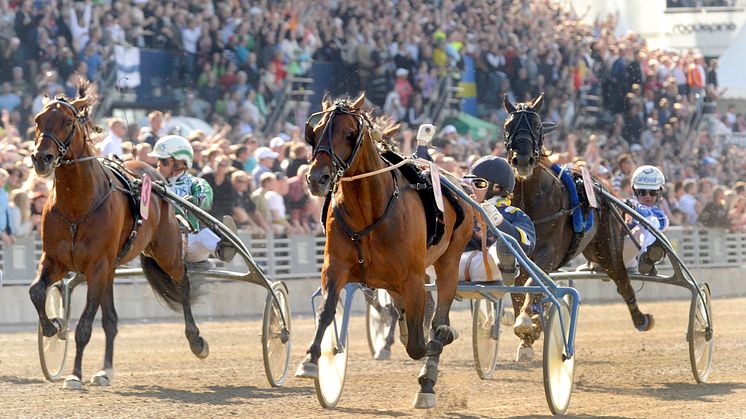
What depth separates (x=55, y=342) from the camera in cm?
998

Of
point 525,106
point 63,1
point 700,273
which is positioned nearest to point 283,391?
point 525,106

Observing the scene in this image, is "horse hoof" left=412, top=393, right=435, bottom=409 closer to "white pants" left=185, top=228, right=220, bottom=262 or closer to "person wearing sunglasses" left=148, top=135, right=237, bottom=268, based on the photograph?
"person wearing sunglasses" left=148, top=135, right=237, bottom=268

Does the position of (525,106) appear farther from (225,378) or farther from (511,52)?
(511,52)

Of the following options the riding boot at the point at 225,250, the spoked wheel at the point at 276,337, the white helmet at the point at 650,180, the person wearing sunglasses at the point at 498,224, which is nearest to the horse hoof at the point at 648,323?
the white helmet at the point at 650,180

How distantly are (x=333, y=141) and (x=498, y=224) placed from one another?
1930mm

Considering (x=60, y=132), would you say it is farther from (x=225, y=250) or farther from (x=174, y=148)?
(x=225, y=250)

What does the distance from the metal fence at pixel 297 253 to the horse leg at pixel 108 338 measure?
449cm

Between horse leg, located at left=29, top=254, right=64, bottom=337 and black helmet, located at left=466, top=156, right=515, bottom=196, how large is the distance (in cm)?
269

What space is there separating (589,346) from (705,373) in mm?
2704

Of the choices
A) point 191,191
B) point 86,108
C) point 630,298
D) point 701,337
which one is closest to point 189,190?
point 191,191

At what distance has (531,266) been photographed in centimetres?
870

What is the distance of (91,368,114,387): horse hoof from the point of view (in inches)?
374

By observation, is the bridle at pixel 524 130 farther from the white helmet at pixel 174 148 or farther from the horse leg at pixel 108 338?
the horse leg at pixel 108 338

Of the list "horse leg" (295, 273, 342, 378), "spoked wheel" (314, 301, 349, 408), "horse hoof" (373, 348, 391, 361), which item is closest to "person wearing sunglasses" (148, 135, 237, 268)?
"horse hoof" (373, 348, 391, 361)
